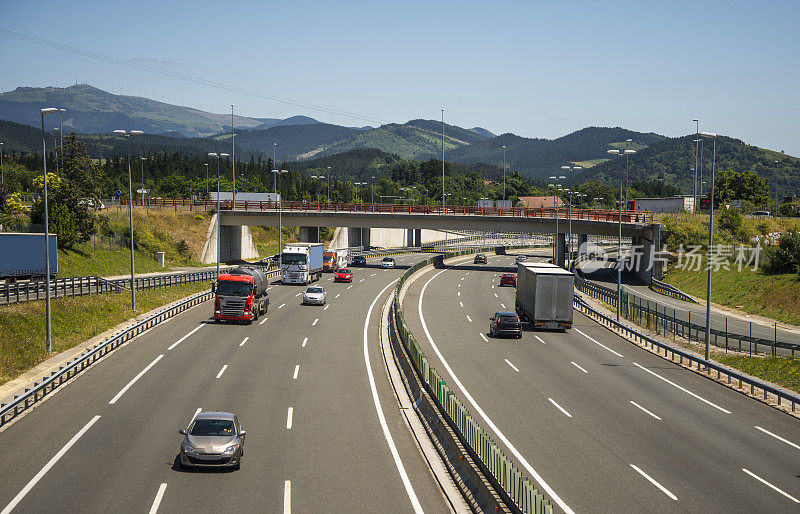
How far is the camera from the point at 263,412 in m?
24.0

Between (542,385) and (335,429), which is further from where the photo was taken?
(542,385)

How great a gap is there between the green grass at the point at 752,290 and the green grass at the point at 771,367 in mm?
22063

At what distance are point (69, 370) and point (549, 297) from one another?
2771 cm

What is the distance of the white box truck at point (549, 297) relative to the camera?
140 ft

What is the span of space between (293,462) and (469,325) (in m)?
29.1

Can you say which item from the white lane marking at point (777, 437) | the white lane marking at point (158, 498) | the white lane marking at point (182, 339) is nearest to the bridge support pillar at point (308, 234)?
the white lane marking at point (182, 339)

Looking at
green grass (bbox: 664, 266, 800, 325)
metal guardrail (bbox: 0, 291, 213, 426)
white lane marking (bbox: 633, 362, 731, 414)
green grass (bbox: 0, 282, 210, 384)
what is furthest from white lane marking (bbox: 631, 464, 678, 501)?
green grass (bbox: 664, 266, 800, 325)

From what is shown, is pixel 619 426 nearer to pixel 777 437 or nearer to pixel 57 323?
pixel 777 437

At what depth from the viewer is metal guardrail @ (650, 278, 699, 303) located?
66081 millimetres

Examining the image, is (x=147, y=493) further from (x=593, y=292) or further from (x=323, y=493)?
(x=593, y=292)

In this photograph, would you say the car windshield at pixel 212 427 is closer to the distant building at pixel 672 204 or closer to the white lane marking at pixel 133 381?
the white lane marking at pixel 133 381

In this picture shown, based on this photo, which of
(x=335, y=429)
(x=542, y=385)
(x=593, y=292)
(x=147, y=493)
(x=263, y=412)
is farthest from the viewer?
(x=593, y=292)

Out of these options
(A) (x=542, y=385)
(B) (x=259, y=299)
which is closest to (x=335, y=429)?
(A) (x=542, y=385)

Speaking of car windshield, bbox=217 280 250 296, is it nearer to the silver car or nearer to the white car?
the white car
